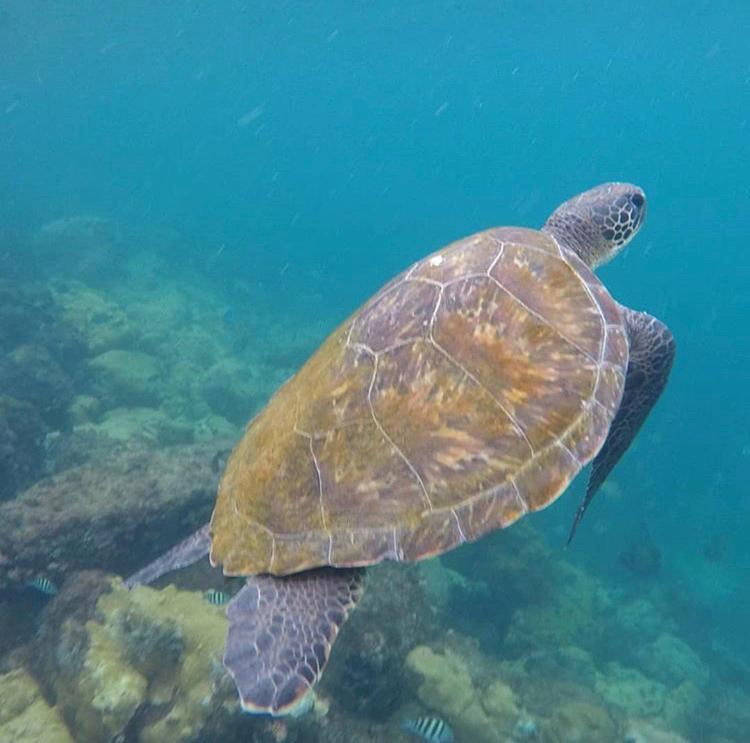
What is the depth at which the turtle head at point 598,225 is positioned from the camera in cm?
451

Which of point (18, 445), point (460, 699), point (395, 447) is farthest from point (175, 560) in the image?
point (18, 445)

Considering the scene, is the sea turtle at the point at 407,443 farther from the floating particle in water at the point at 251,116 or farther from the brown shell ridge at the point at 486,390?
the floating particle in water at the point at 251,116

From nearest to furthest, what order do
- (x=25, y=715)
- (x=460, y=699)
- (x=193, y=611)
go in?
(x=25, y=715) < (x=193, y=611) < (x=460, y=699)

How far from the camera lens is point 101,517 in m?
5.83

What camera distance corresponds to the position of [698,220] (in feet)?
390

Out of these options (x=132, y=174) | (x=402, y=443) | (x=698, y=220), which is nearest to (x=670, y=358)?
(x=402, y=443)

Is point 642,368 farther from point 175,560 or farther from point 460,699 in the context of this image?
point 460,699

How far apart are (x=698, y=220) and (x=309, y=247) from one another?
10092 centimetres

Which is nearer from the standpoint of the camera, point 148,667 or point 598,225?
point 148,667

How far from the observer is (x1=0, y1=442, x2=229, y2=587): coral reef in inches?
220

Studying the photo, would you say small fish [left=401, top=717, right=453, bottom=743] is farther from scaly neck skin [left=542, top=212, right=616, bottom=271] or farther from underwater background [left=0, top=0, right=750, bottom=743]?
scaly neck skin [left=542, top=212, right=616, bottom=271]

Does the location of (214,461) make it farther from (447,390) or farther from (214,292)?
(214,292)

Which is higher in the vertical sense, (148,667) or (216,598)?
(148,667)

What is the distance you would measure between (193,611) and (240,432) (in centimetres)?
674
